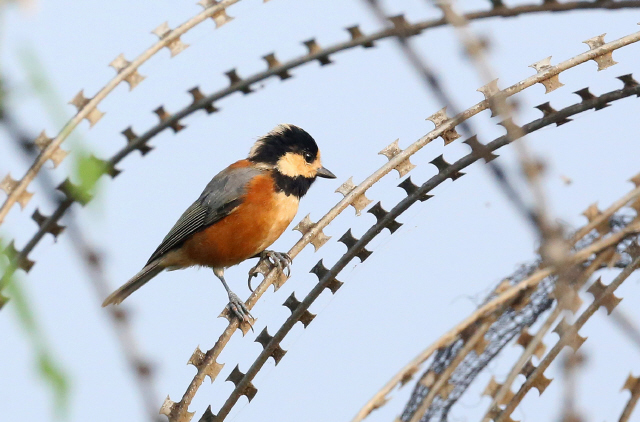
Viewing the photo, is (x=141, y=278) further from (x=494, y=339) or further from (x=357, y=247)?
(x=494, y=339)

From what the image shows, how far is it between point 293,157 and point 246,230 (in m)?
0.77

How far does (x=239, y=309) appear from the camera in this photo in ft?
13.3

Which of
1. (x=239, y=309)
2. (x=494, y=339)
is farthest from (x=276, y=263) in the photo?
(x=494, y=339)

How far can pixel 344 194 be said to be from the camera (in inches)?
130

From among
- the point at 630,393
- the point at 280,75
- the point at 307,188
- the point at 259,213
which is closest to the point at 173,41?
the point at 280,75

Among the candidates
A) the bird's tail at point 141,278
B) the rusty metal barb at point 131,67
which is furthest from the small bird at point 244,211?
the rusty metal barb at point 131,67

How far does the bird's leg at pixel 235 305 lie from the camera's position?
353 centimetres

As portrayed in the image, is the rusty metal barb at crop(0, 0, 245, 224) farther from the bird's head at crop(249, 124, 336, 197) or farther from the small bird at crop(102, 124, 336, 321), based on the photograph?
the bird's head at crop(249, 124, 336, 197)

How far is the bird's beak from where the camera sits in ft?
19.7

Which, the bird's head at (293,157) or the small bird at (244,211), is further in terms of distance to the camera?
the bird's head at (293,157)

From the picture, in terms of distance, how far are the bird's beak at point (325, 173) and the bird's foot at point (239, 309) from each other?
4.39 ft

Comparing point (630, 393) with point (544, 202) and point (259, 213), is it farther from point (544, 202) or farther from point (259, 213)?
point (259, 213)

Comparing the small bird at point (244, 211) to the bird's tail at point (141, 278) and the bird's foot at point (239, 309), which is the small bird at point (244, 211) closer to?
the bird's tail at point (141, 278)

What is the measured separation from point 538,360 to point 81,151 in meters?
1.74
